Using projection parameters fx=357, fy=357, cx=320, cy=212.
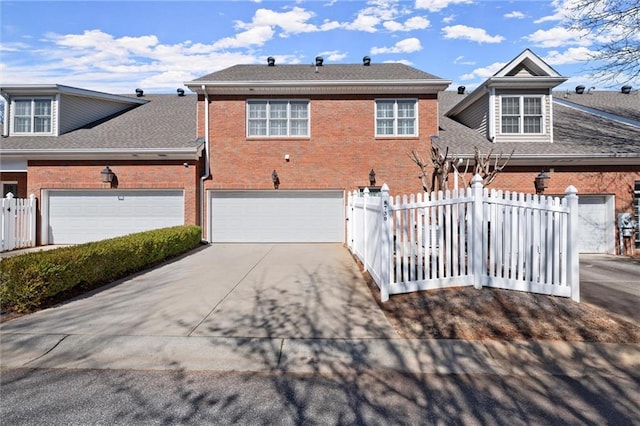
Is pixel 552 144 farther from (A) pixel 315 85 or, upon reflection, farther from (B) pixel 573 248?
(B) pixel 573 248

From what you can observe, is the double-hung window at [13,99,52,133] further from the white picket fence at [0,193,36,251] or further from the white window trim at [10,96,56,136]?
the white picket fence at [0,193,36,251]

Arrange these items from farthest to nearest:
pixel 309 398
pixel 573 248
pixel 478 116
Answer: pixel 478 116 < pixel 573 248 < pixel 309 398

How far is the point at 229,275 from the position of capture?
27.7ft

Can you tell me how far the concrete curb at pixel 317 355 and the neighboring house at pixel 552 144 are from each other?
32.8ft

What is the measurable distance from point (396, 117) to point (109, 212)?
1186 cm

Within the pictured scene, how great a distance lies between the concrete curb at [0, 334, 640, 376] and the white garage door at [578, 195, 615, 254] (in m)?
11.3

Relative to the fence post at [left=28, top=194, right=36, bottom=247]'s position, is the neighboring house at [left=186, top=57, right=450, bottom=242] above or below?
above

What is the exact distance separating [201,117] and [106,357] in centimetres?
1163

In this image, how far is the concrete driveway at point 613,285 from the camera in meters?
5.81

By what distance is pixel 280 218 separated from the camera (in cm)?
1430

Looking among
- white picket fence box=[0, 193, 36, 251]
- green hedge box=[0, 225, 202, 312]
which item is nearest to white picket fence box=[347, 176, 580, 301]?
green hedge box=[0, 225, 202, 312]

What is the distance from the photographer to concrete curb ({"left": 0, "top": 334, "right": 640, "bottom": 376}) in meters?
3.97

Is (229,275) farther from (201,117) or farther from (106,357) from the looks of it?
(201,117)

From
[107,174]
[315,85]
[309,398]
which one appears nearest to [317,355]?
[309,398]
